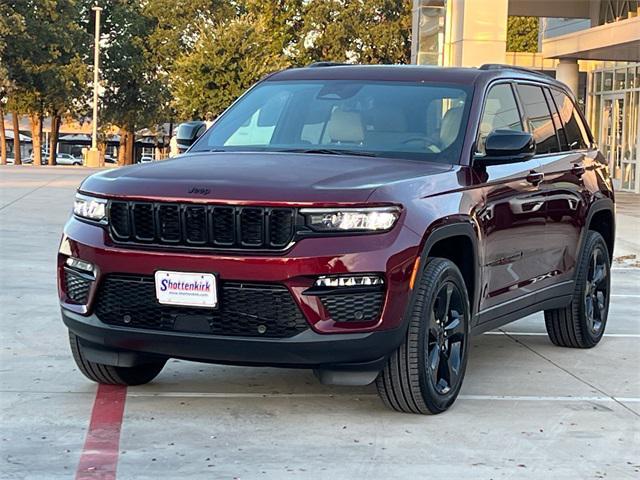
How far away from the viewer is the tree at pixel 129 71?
63.4m

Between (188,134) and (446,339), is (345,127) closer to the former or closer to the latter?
(188,134)

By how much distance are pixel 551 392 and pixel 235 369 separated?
6.18 ft

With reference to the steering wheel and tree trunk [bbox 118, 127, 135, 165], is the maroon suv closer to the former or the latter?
the steering wheel

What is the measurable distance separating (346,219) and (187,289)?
0.81 meters

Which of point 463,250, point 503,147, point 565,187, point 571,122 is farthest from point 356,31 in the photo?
point 463,250

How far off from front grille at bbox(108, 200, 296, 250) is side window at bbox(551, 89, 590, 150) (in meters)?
3.39

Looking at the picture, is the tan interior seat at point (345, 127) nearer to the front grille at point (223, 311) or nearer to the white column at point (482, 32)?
the front grille at point (223, 311)

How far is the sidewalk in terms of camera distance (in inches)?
579

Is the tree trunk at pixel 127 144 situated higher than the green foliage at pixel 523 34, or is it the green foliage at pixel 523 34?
the green foliage at pixel 523 34

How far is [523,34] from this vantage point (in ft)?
234

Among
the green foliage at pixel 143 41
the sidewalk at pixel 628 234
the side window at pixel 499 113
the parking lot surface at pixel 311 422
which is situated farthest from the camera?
the green foliage at pixel 143 41

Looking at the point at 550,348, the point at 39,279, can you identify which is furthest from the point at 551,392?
the point at 39,279

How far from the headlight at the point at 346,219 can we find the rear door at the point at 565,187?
2.14 m

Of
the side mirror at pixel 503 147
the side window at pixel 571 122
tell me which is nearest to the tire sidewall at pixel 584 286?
the side window at pixel 571 122
